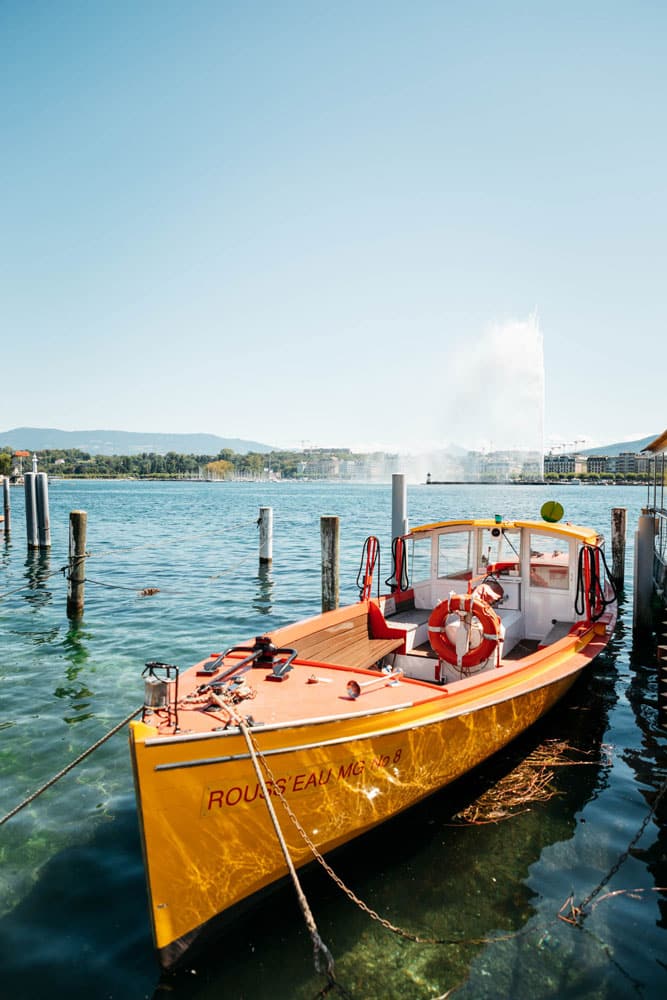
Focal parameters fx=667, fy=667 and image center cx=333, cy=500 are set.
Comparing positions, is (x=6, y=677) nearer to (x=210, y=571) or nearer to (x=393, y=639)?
(x=393, y=639)

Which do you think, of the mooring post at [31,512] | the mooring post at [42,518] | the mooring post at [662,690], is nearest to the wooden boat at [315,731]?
the mooring post at [662,690]

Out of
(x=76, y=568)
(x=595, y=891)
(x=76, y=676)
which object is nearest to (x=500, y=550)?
(x=595, y=891)

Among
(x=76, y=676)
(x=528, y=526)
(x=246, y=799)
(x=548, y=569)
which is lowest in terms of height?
(x=76, y=676)

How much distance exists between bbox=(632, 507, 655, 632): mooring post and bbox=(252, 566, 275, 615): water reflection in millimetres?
7977

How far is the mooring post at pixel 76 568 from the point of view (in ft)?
45.8

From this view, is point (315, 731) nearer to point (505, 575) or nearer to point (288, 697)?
point (288, 697)

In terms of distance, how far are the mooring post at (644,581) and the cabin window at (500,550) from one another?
158 inches

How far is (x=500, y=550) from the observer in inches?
425

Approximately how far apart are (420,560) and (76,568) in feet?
24.6

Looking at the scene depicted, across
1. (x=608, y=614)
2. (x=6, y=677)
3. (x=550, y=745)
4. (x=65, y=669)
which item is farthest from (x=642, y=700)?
(x=6, y=677)

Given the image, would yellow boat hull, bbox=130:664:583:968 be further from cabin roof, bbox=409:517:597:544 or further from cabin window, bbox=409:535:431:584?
cabin window, bbox=409:535:431:584

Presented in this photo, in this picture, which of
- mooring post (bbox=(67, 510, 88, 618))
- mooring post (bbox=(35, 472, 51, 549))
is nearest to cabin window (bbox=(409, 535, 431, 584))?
mooring post (bbox=(67, 510, 88, 618))

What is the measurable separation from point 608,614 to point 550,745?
2965 millimetres

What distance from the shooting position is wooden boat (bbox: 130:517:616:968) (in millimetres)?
4703
